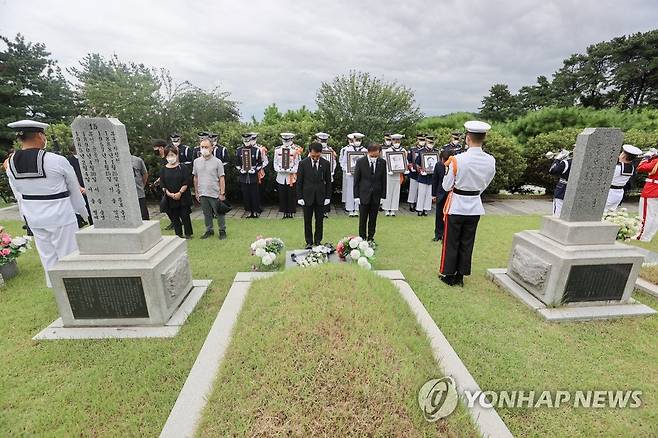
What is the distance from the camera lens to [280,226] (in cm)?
769

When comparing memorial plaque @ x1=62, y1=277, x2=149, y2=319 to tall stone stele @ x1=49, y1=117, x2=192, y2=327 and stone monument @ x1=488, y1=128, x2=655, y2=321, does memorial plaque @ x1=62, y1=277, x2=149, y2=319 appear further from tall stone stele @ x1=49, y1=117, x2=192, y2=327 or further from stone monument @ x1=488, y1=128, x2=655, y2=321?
stone monument @ x1=488, y1=128, x2=655, y2=321

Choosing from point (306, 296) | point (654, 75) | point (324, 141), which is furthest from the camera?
point (654, 75)

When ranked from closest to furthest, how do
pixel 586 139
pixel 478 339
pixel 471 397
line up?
pixel 471 397 → pixel 478 339 → pixel 586 139

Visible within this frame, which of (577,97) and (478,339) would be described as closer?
(478,339)

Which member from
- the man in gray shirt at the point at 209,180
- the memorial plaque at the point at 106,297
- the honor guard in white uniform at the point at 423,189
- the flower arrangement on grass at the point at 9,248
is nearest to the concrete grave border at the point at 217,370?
the memorial plaque at the point at 106,297

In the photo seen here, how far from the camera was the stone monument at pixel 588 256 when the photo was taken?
374 cm

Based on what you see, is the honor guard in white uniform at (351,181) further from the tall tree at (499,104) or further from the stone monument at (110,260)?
the tall tree at (499,104)

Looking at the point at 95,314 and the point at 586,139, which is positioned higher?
the point at 586,139

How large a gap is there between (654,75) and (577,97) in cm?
533

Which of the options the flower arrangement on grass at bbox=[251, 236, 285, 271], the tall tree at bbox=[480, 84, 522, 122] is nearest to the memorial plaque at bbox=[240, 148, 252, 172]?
the flower arrangement on grass at bbox=[251, 236, 285, 271]

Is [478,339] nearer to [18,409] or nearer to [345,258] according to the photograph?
[345,258]

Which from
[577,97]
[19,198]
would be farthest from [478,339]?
[577,97]

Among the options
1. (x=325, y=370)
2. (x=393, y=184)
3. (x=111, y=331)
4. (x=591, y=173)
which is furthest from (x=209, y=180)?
(x=591, y=173)

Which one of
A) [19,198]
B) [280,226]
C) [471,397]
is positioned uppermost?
[19,198]
